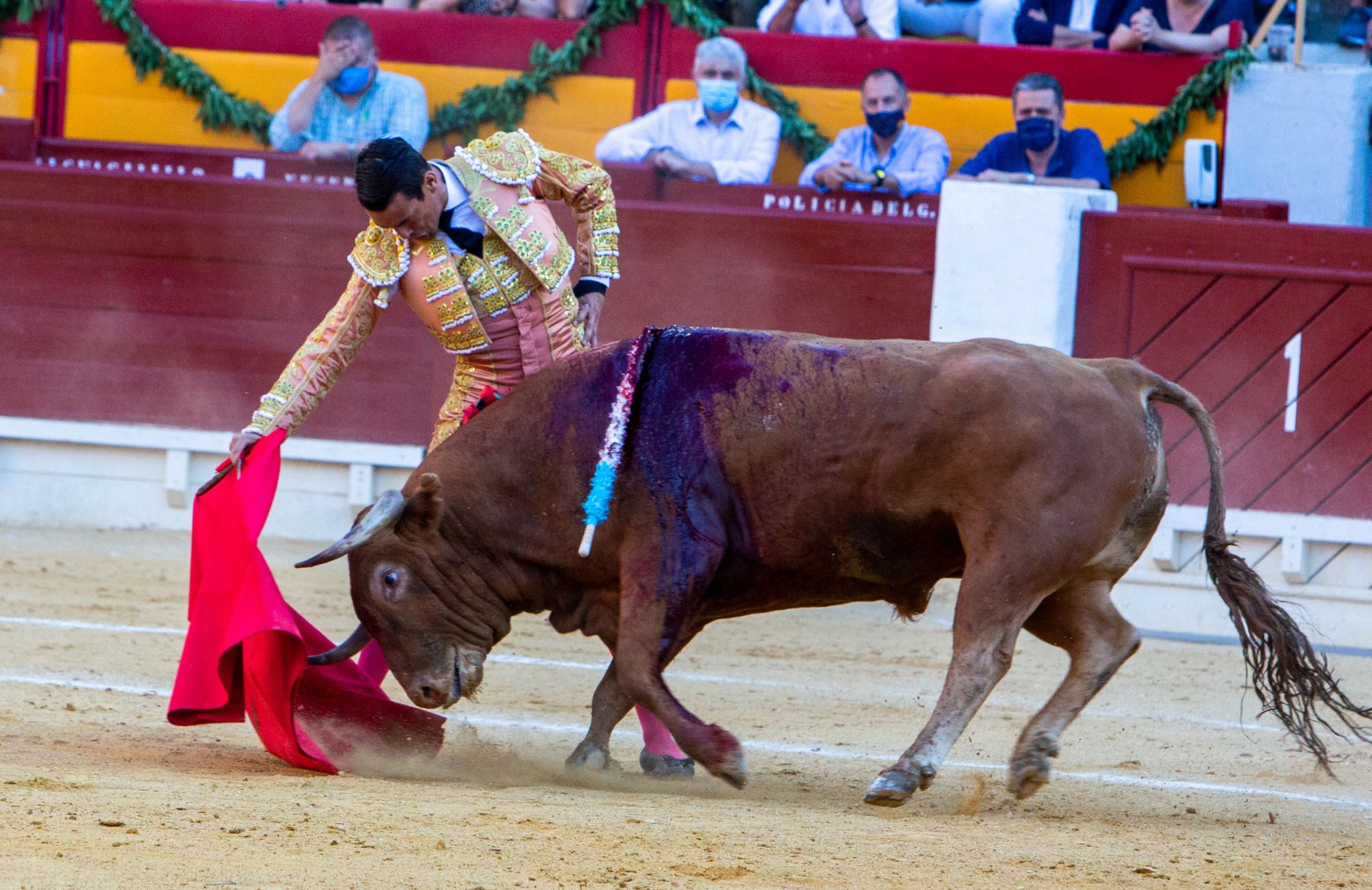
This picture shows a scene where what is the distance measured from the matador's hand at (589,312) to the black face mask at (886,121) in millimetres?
3182

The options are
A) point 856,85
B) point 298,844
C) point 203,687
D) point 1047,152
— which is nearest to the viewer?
point 298,844

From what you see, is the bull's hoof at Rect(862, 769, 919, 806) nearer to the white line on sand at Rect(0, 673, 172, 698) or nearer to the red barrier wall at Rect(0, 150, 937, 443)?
the white line on sand at Rect(0, 673, 172, 698)

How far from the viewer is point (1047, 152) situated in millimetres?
6898

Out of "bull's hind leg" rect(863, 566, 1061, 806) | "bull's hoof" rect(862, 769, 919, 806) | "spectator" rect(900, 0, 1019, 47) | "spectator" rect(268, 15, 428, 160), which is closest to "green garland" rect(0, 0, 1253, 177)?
"spectator" rect(268, 15, 428, 160)

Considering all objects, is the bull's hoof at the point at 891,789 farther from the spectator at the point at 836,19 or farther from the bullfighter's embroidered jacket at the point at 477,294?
the spectator at the point at 836,19

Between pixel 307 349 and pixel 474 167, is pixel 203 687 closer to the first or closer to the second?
pixel 307 349

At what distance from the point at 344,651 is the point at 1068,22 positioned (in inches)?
206

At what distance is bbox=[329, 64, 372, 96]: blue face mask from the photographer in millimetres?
7430

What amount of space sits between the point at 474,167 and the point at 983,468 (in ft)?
4.35

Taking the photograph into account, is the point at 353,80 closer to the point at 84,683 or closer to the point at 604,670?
the point at 604,670

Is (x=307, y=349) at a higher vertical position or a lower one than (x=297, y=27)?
lower

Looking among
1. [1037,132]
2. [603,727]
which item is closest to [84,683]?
[603,727]

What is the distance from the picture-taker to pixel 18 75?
8.09 m

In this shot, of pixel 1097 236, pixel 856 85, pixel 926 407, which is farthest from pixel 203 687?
pixel 856 85
